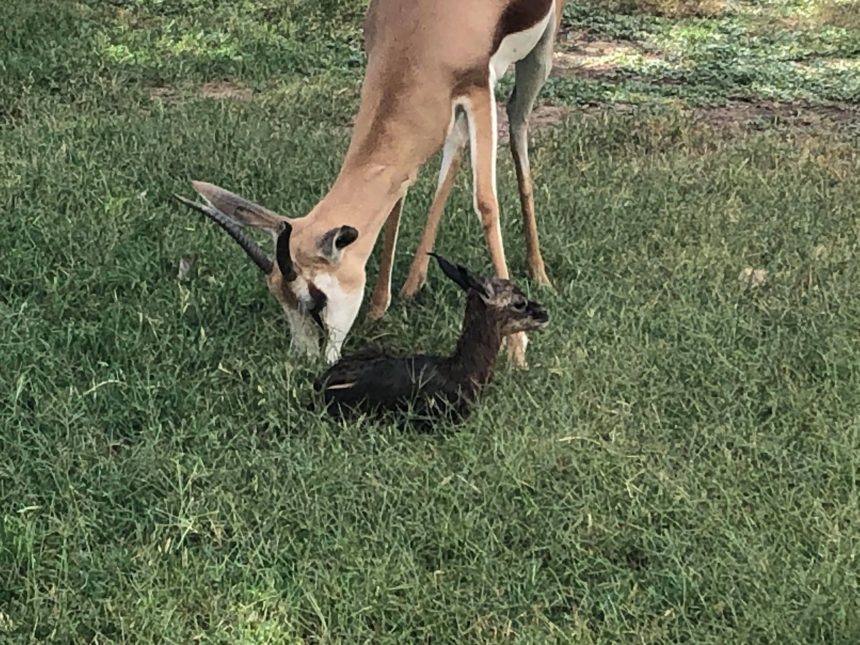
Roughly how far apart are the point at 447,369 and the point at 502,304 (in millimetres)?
270

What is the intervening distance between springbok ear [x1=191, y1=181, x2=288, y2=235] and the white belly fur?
1.02m

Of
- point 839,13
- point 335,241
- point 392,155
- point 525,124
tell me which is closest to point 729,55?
point 839,13

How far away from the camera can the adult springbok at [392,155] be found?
12.6 ft

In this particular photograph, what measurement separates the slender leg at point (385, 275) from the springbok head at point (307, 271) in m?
0.54

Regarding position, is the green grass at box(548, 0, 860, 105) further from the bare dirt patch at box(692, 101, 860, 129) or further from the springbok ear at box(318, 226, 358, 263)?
the springbok ear at box(318, 226, 358, 263)

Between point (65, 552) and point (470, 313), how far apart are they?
1.45 meters

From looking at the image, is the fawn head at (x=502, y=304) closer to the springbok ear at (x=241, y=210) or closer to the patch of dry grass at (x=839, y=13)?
the springbok ear at (x=241, y=210)

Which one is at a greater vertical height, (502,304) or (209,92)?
(502,304)

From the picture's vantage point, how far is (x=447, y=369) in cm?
375

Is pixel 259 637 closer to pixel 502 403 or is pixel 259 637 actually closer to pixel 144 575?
pixel 144 575

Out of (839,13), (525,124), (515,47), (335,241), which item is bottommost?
(839,13)

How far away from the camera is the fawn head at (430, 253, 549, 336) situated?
12.2ft

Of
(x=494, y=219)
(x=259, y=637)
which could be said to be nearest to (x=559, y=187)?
(x=494, y=219)

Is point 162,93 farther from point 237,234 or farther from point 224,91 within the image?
point 237,234
